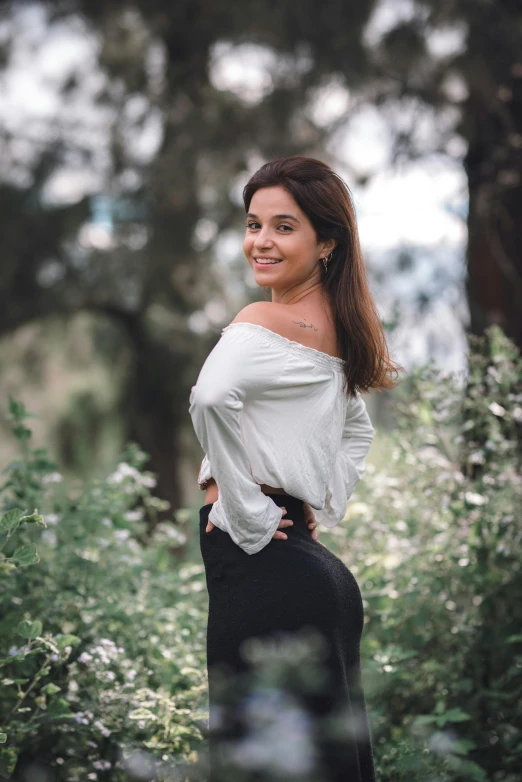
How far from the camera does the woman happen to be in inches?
79.3

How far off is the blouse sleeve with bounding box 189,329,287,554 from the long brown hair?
27 cm

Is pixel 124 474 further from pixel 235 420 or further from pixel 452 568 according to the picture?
pixel 235 420

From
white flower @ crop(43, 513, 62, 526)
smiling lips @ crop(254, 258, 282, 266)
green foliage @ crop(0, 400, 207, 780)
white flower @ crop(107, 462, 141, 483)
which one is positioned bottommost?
green foliage @ crop(0, 400, 207, 780)

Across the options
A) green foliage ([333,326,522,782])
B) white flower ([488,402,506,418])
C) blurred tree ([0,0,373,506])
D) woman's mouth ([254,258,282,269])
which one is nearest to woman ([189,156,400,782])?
woman's mouth ([254,258,282,269])

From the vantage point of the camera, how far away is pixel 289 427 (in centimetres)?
212

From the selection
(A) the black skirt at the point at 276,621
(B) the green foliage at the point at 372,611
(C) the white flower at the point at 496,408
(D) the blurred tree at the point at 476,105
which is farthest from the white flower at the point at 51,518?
(D) the blurred tree at the point at 476,105

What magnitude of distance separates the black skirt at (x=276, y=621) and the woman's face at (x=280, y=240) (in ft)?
1.71

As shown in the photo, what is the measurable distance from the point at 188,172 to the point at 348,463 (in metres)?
4.74

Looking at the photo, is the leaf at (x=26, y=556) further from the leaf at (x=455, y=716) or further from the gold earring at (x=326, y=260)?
the leaf at (x=455, y=716)

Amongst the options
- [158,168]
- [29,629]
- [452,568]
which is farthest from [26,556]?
[158,168]

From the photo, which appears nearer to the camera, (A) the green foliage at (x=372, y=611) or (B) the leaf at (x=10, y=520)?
(B) the leaf at (x=10, y=520)

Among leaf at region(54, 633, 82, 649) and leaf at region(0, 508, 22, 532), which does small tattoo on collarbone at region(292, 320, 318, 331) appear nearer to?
leaf at region(0, 508, 22, 532)

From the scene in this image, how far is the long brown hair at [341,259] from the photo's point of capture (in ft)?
7.37

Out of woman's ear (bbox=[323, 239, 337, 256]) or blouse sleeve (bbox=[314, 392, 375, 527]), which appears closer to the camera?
woman's ear (bbox=[323, 239, 337, 256])
